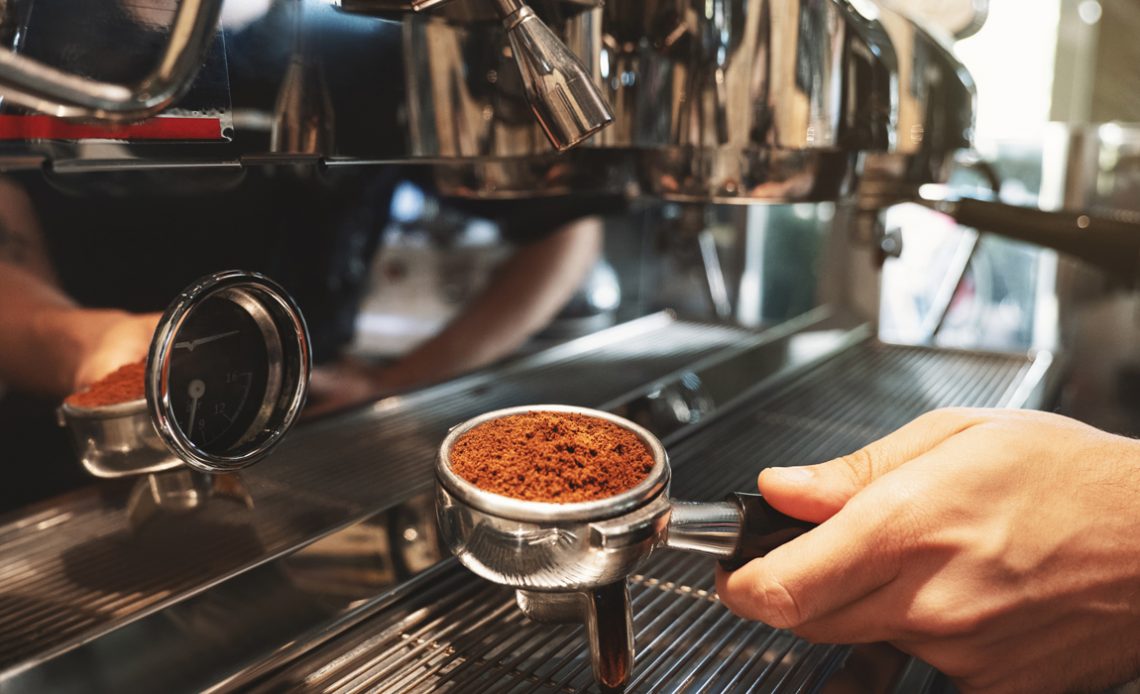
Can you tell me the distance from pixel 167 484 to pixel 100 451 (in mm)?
65

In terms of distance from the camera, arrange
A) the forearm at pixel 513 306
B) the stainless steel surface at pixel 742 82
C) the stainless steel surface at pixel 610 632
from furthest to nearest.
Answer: the forearm at pixel 513 306 < the stainless steel surface at pixel 742 82 < the stainless steel surface at pixel 610 632

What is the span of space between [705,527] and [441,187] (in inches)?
16.2

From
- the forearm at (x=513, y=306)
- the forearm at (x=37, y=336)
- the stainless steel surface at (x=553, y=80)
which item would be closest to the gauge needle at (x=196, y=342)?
the forearm at (x=37, y=336)

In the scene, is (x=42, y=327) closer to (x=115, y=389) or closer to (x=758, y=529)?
(x=115, y=389)

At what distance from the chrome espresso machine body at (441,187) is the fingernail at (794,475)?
100mm

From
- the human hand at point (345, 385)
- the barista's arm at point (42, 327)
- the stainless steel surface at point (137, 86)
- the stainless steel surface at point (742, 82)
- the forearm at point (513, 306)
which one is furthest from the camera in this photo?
the forearm at point (513, 306)

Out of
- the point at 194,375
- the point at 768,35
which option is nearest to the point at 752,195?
the point at 768,35

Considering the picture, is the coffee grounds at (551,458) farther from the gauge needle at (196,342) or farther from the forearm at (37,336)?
the forearm at (37,336)

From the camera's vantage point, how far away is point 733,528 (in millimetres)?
410

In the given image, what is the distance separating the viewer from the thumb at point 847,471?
0.43m

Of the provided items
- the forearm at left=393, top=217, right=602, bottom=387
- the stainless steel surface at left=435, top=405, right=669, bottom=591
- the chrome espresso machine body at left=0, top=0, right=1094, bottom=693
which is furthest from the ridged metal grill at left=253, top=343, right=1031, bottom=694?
the forearm at left=393, top=217, right=602, bottom=387

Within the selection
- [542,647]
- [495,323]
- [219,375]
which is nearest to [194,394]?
[219,375]

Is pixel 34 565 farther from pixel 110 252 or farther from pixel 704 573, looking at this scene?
pixel 704 573

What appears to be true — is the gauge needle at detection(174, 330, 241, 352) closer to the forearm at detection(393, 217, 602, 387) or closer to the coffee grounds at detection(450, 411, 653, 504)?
the coffee grounds at detection(450, 411, 653, 504)
